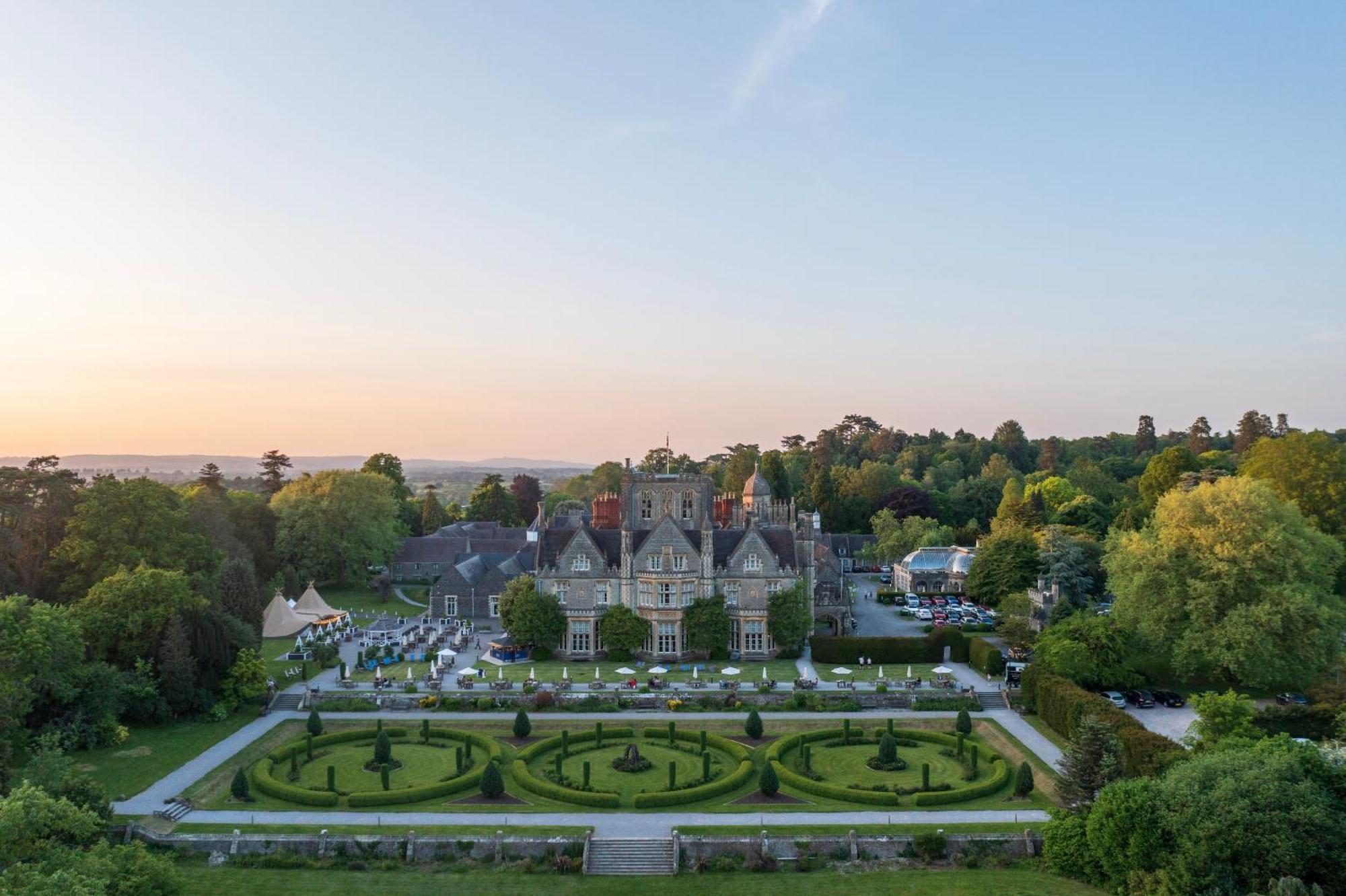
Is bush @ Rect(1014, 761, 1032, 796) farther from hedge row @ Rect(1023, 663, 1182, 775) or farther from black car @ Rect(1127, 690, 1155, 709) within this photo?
black car @ Rect(1127, 690, 1155, 709)

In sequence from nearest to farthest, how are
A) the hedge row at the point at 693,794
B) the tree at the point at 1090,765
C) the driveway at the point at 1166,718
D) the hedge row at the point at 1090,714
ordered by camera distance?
the tree at the point at 1090,765 < the hedge row at the point at 1090,714 < the hedge row at the point at 693,794 < the driveway at the point at 1166,718

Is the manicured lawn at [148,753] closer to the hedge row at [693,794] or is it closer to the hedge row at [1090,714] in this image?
the hedge row at [693,794]

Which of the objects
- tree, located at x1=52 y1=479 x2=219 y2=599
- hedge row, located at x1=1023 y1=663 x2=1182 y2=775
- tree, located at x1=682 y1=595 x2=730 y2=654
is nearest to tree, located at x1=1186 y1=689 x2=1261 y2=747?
hedge row, located at x1=1023 y1=663 x2=1182 y2=775

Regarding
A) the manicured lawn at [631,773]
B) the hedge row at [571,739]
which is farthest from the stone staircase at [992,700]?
the hedge row at [571,739]

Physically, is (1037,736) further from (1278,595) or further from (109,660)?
(109,660)

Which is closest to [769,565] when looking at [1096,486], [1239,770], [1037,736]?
[1037,736]

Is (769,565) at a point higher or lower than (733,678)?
higher
